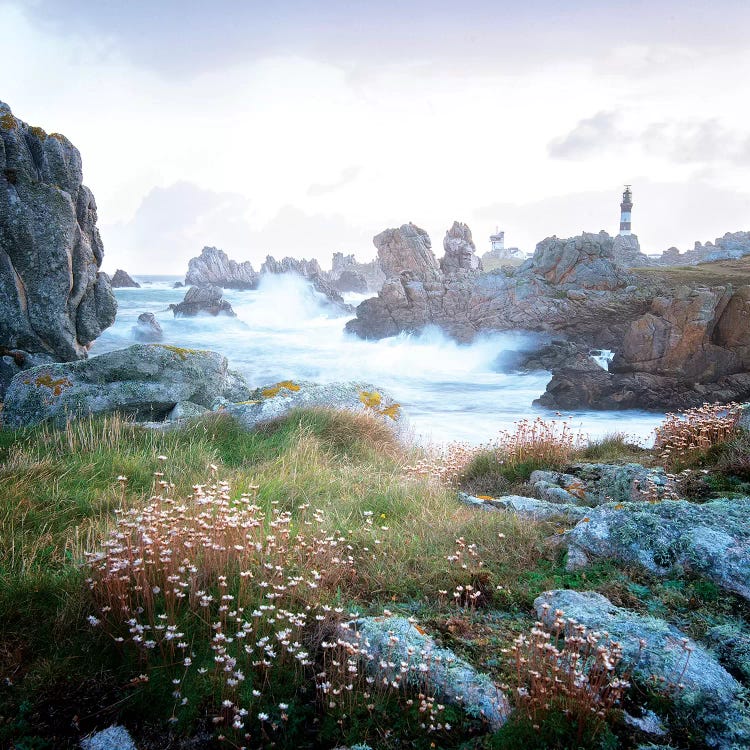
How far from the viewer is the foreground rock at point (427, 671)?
2.54 meters

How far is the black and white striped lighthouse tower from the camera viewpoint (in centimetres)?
10794

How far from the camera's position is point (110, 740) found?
2430 mm

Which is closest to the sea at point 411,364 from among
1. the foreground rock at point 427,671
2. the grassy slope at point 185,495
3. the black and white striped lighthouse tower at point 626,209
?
the grassy slope at point 185,495

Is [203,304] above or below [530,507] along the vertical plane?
above

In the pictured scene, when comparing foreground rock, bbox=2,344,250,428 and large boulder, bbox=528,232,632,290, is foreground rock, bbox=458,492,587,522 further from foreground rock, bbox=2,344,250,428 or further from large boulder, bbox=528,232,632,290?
large boulder, bbox=528,232,632,290

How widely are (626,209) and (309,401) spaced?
117 metres

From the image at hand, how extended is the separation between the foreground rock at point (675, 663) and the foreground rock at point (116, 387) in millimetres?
8805

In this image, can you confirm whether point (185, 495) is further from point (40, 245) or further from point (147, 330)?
point (147, 330)

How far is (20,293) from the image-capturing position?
1459 cm

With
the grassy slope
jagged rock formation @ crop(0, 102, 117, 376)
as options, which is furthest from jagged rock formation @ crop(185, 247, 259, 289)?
the grassy slope

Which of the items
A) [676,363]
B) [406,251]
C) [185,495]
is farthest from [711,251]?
[185,495]

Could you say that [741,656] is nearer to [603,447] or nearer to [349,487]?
[349,487]

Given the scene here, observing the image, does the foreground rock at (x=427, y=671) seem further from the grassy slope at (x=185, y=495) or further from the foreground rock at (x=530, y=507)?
the foreground rock at (x=530, y=507)

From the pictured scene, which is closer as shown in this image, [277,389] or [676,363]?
[277,389]
